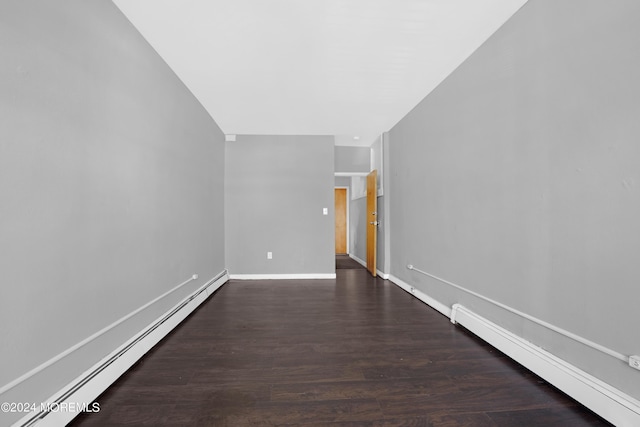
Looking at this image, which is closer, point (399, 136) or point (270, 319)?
point (270, 319)

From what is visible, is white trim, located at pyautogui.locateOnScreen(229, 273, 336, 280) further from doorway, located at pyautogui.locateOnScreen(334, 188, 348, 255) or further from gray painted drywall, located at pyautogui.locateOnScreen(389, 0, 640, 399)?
doorway, located at pyautogui.locateOnScreen(334, 188, 348, 255)

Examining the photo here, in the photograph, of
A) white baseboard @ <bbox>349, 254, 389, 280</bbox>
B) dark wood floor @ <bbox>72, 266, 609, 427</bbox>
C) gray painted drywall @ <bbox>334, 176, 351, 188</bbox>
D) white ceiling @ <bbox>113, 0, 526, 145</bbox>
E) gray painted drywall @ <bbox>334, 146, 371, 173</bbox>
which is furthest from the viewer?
gray painted drywall @ <bbox>334, 176, 351, 188</bbox>

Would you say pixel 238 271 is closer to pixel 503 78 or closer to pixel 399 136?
pixel 399 136

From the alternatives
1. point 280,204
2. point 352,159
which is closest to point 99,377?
point 280,204

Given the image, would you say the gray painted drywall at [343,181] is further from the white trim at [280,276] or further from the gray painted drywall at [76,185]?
the gray painted drywall at [76,185]

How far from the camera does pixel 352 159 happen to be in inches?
203

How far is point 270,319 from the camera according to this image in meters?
2.61

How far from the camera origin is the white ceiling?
1781mm

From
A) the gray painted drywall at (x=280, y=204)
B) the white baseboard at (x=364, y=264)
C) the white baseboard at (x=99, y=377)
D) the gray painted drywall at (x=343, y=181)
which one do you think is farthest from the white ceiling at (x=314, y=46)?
the gray painted drywall at (x=343, y=181)

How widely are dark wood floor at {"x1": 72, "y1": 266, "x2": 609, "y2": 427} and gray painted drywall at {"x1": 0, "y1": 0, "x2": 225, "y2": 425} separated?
399 mm

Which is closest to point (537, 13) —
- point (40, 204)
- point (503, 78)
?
point (503, 78)

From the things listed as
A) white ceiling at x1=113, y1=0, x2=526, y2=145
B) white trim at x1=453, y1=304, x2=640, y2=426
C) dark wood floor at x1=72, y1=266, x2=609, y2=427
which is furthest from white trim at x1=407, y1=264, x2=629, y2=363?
white ceiling at x1=113, y1=0, x2=526, y2=145

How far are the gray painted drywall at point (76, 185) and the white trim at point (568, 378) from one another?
2.76 meters

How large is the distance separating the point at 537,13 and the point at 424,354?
250cm
